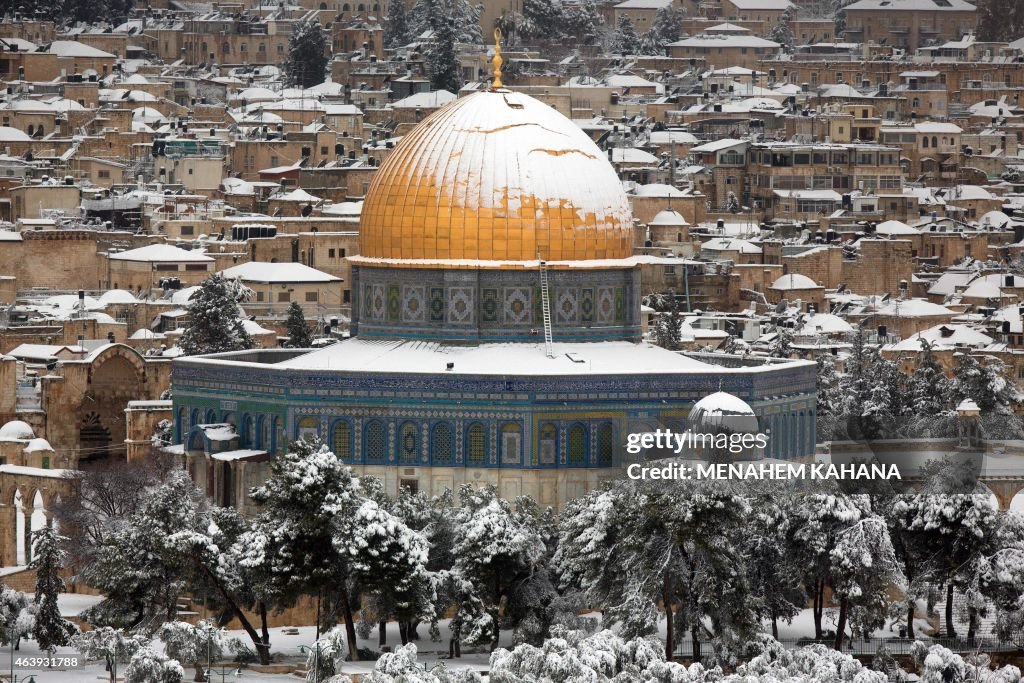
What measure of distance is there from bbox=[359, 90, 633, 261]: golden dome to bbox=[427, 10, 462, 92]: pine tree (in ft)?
238

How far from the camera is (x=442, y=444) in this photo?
53.6 metres

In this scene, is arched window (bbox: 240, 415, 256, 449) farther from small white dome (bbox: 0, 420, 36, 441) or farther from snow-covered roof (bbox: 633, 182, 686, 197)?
snow-covered roof (bbox: 633, 182, 686, 197)

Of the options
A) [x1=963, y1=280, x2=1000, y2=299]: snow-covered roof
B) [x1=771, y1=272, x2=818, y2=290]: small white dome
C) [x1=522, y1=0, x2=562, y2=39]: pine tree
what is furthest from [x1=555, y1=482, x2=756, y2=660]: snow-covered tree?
[x1=522, y1=0, x2=562, y2=39]: pine tree

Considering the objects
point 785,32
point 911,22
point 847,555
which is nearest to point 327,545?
point 847,555

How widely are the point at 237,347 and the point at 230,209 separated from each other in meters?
29.3

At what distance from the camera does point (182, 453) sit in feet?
184

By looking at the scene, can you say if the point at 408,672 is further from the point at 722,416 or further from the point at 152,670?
the point at 722,416

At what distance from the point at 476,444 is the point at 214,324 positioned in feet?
68.7

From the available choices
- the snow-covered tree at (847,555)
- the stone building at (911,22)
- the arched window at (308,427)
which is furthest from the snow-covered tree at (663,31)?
the snow-covered tree at (847,555)

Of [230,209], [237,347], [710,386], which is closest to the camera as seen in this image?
[710,386]

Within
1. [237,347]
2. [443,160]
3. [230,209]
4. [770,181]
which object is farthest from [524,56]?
[443,160]

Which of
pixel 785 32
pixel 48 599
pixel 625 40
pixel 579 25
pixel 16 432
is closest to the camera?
pixel 48 599

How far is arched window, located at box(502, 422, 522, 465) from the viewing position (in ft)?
175

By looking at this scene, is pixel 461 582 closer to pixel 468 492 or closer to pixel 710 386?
pixel 468 492
